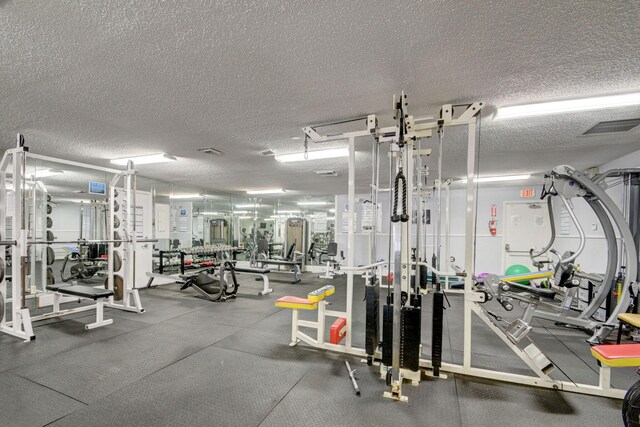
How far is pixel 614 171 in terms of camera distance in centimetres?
317

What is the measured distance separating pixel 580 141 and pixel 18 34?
18.4 feet

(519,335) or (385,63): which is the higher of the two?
(385,63)

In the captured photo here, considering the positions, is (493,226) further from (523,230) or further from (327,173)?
(327,173)

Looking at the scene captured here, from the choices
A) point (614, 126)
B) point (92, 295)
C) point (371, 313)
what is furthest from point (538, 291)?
point (92, 295)

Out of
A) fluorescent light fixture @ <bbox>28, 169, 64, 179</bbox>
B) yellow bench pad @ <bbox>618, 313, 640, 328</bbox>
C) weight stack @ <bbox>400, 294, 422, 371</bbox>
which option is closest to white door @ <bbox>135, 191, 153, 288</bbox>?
fluorescent light fixture @ <bbox>28, 169, 64, 179</bbox>

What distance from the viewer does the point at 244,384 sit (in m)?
2.37

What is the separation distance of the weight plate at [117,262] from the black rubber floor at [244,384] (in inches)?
38.1

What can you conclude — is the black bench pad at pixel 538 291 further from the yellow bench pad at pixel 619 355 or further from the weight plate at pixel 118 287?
the weight plate at pixel 118 287

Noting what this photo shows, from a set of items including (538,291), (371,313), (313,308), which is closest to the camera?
(371,313)

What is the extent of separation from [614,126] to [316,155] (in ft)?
11.6

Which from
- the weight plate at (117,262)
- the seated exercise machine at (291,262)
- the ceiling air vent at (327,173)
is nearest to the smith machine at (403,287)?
the ceiling air vent at (327,173)

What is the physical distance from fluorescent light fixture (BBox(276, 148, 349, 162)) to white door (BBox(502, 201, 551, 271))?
524cm

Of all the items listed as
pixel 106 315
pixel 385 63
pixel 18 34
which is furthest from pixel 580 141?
pixel 106 315

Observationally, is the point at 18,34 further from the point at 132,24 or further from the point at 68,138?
the point at 68,138
